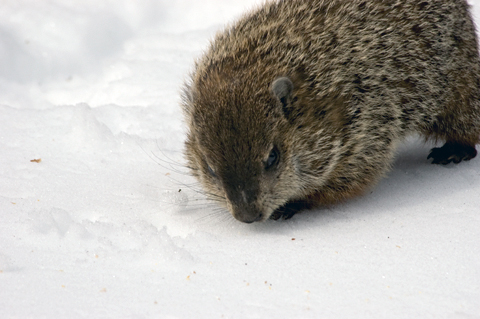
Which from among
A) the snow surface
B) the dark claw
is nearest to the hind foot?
the snow surface

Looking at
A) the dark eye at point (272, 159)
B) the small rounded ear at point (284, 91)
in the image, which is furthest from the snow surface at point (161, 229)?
the small rounded ear at point (284, 91)

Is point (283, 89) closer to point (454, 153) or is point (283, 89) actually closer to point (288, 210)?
point (288, 210)

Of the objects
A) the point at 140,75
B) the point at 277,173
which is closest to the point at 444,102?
the point at 277,173

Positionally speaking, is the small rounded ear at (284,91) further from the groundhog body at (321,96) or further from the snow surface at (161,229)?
the snow surface at (161,229)

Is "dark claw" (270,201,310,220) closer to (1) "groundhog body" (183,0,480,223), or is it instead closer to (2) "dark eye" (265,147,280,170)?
(1) "groundhog body" (183,0,480,223)

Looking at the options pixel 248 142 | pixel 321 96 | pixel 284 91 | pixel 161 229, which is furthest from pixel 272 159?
pixel 161 229

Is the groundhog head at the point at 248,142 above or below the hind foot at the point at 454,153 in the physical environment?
above

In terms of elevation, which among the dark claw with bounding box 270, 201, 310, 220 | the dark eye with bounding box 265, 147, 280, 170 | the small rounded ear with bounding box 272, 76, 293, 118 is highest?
the small rounded ear with bounding box 272, 76, 293, 118
